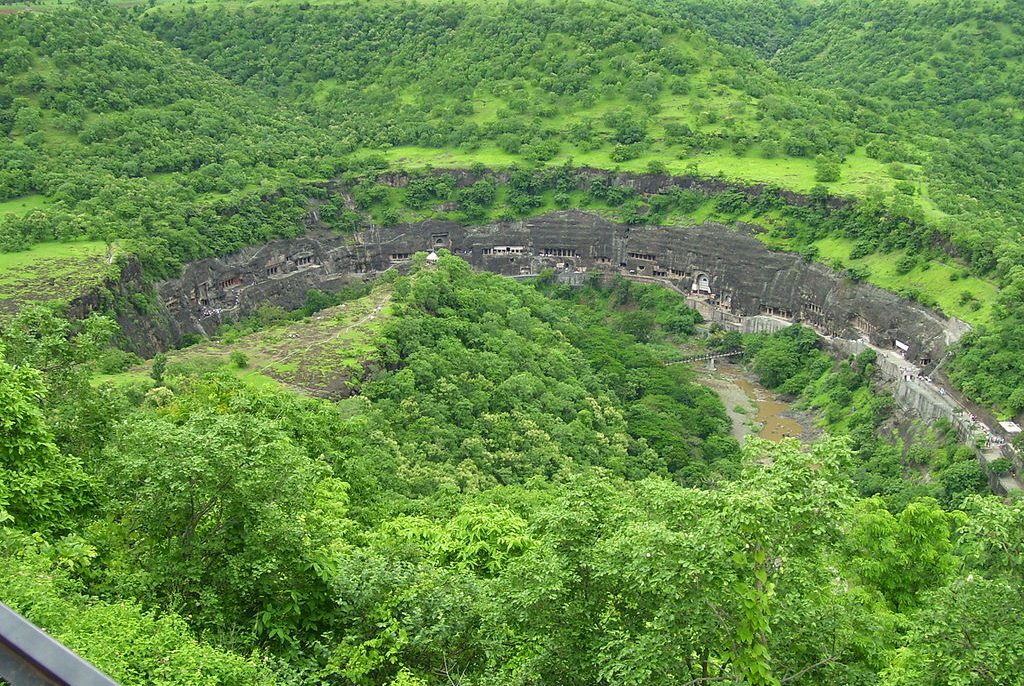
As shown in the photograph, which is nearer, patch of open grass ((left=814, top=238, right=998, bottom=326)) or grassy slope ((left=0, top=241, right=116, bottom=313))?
grassy slope ((left=0, top=241, right=116, bottom=313))

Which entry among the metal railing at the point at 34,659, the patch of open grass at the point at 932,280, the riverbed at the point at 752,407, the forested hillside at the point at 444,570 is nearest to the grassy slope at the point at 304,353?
the forested hillside at the point at 444,570

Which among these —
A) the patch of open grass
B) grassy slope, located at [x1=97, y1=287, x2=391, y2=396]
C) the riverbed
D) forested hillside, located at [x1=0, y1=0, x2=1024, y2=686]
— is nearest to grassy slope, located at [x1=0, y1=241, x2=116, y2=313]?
forested hillside, located at [x1=0, y1=0, x2=1024, y2=686]

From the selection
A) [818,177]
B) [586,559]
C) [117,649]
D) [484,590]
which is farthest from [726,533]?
[818,177]

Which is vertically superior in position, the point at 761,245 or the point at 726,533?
the point at 726,533

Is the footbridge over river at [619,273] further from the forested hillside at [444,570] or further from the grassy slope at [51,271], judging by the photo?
the forested hillside at [444,570]

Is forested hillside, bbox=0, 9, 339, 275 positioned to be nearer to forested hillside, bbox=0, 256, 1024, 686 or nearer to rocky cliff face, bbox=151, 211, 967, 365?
rocky cliff face, bbox=151, 211, 967, 365

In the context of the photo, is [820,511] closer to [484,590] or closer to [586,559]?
[586,559]
